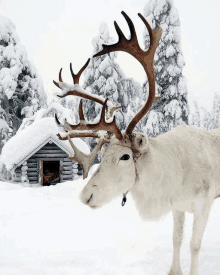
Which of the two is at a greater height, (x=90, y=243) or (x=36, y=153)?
(x=90, y=243)

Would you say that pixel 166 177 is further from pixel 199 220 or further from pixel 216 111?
pixel 216 111

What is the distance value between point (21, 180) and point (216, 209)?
25.2 ft

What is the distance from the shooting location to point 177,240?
9.35 feet

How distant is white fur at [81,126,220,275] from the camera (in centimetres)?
194

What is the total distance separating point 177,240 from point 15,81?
14.9 meters

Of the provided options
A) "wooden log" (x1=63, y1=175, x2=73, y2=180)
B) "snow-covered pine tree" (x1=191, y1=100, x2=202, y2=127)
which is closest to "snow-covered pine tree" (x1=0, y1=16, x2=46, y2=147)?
"wooden log" (x1=63, y1=175, x2=73, y2=180)

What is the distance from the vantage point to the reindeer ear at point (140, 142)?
2018mm

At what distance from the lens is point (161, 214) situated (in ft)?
7.27

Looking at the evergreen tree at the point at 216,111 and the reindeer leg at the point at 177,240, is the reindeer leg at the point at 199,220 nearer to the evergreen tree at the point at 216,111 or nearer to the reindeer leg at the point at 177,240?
the reindeer leg at the point at 177,240

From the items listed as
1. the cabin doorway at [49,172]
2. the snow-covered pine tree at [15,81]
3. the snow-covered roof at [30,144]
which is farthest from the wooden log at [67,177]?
the snow-covered pine tree at [15,81]

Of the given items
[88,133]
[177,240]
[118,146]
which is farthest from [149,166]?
[177,240]

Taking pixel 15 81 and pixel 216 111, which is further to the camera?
pixel 216 111

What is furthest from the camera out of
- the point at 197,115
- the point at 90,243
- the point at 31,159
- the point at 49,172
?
the point at 197,115

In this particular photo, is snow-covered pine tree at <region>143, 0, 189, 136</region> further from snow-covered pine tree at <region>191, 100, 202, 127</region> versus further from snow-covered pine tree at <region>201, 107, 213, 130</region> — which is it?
snow-covered pine tree at <region>191, 100, 202, 127</region>
